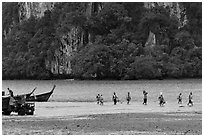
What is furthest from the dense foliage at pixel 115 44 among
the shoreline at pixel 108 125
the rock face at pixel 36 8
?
the shoreline at pixel 108 125

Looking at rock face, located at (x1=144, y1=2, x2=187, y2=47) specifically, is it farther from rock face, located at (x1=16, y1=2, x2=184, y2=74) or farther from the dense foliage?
the dense foliage

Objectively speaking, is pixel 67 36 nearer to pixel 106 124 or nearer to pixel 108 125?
pixel 106 124

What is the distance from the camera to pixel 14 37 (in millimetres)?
107500

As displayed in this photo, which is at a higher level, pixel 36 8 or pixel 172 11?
pixel 36 8

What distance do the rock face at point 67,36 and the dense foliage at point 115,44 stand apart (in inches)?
28.5

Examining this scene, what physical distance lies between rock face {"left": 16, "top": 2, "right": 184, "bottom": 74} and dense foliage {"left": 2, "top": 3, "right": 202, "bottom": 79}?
0.72 metres

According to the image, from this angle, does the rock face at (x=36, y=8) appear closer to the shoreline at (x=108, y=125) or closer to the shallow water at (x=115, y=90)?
the shallow water at (x=115, y=90)

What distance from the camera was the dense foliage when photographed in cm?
9500

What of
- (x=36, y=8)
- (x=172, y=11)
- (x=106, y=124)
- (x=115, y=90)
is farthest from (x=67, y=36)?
(x=106, y=124)

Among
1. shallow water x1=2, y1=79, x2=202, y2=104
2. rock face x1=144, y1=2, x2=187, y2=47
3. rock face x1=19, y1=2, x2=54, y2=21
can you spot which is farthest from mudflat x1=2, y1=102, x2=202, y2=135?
rock face x1=19, y1=2, x2=54, y2=21

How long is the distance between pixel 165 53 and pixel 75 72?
46.6 feet

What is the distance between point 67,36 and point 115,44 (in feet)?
25.6

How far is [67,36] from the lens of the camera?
10050 centimetres

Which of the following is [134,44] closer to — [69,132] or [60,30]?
[60,30]
